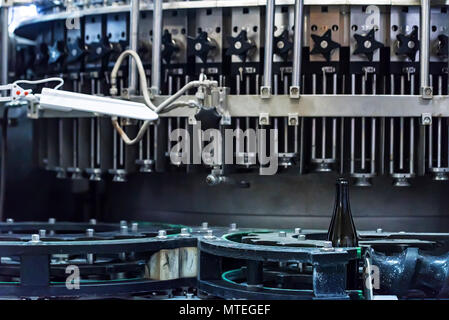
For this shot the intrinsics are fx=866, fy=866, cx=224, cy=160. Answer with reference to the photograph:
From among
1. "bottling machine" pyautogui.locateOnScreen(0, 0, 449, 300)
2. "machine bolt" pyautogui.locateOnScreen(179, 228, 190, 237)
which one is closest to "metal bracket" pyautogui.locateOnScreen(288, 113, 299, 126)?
"bottling machine" pyautogui.locateOnScreen(0, 0, 449, 300)

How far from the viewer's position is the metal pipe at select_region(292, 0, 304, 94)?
342 centimetres

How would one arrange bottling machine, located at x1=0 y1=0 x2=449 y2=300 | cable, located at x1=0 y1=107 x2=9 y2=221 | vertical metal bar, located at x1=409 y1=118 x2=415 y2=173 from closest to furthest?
1. bottling machine, located at x1=0 y1=0 x2=449 y2=300
2. vertical metal bar, located at x1=409 y1=118 x2=415 y2=173
3. cable, located at x1=0 y1=107 x2=9 y2=221

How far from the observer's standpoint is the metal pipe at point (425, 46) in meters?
3.40

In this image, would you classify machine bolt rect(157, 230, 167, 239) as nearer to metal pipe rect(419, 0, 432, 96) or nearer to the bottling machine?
the bottling machine

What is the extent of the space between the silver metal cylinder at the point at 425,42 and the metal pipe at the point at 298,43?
474 millimetres

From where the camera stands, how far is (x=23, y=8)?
14.5ft

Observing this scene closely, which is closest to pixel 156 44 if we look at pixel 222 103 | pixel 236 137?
pixel 222 103

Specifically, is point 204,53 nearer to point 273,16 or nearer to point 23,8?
point 273,16

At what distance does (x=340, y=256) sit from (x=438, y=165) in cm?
103

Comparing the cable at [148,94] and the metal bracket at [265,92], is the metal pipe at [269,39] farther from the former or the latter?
the cable at [148,94]

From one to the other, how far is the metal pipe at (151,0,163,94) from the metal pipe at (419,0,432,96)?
1058 mm

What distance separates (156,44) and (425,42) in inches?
42.8

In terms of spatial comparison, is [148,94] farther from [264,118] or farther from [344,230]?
[344,230]

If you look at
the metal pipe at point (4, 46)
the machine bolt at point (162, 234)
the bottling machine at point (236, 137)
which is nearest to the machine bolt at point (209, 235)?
the bottling machine at point (236, 137)
